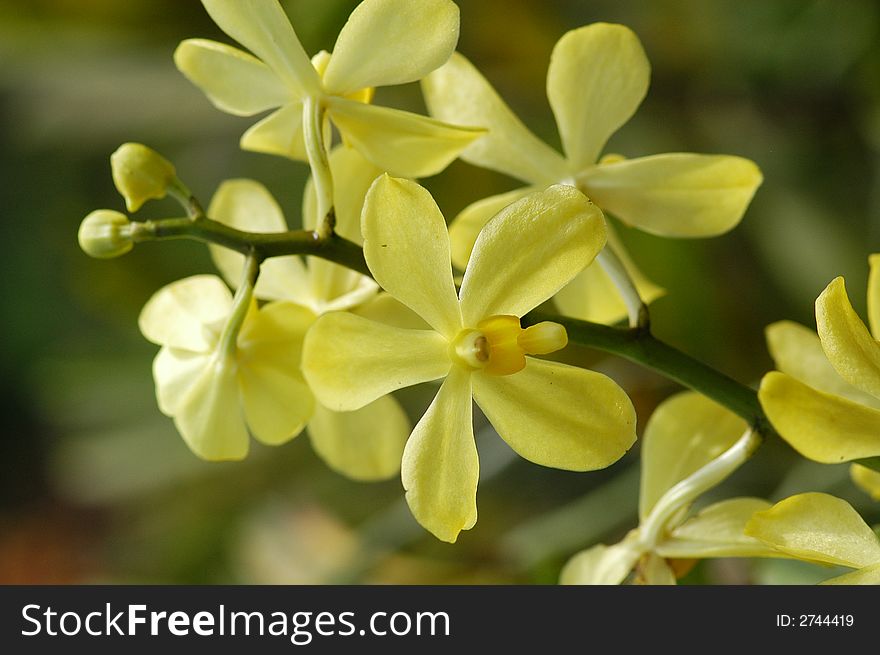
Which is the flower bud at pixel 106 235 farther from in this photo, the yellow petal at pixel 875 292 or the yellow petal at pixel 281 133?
the yellow petal at pixel 875 292

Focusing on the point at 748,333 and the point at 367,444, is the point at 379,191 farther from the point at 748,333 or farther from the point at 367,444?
the point at 748,333

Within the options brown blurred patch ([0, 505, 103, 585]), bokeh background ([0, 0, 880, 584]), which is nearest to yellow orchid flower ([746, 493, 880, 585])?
bokeh background ([0, 0, 880, 584])

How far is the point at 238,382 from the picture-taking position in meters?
0.55

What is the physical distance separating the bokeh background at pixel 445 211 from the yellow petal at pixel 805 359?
369mm

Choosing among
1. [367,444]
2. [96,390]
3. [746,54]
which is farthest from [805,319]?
[96,390]

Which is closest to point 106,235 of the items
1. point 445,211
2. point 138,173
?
point 138,173

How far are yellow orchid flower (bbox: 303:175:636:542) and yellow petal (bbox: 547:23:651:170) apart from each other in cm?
18

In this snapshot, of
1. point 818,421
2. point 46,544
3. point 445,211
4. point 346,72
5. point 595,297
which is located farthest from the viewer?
point 46,544

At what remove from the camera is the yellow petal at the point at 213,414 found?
0.54 m

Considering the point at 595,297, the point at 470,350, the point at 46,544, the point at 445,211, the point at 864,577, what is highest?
the point at 445,211

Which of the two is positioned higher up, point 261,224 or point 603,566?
point 261,224

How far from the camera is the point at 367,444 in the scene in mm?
644

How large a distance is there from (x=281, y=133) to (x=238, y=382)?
0.52 feet

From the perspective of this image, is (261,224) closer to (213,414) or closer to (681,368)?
(213,414)
